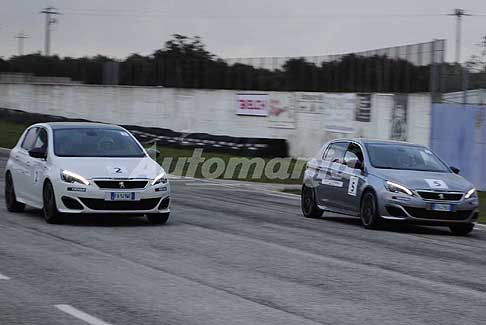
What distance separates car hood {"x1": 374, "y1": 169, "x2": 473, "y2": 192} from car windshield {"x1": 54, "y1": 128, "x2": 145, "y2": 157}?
3.92 meters

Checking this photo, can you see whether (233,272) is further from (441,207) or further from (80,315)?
(441,207)

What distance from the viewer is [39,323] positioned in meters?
8.00

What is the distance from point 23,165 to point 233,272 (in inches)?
272

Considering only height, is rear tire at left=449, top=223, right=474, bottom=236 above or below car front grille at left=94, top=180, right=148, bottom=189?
below

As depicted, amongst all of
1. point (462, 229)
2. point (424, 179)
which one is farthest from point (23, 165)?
point (462, 229)

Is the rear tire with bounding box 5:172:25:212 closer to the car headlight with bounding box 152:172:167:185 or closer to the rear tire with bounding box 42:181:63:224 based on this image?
the rear tire with bounding box 42:181:63:224

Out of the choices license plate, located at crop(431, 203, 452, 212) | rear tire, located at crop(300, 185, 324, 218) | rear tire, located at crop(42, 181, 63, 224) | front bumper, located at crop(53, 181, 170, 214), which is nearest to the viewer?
front bumper, located at crop(53, 181, 170, 214)

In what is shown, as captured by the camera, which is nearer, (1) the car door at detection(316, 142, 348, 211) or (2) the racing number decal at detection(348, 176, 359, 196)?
(2) the racing number decal at detection(348, 176, 359, 196)

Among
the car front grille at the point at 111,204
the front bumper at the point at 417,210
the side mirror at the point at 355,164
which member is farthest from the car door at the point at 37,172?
the front bumper at the point at 417,210

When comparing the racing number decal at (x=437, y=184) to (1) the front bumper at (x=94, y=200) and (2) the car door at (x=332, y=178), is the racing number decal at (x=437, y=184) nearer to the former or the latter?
(2) the car door at (x=332, y=178)

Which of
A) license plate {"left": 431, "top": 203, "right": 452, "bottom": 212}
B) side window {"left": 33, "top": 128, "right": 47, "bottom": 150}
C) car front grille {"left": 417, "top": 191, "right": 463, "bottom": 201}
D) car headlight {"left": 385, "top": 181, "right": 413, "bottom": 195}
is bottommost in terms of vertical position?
license plate {"left": 431, "top": 203, "right": 452, "bottom": 212}

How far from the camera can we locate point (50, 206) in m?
Answer: 15.4

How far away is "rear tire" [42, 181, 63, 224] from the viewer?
50.3 feet

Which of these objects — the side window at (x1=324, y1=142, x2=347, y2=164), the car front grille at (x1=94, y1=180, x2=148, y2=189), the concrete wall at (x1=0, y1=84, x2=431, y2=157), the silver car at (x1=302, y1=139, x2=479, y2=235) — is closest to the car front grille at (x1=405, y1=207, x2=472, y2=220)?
the silver car at (x1=302, y1=139, x2=479, y2=235)
